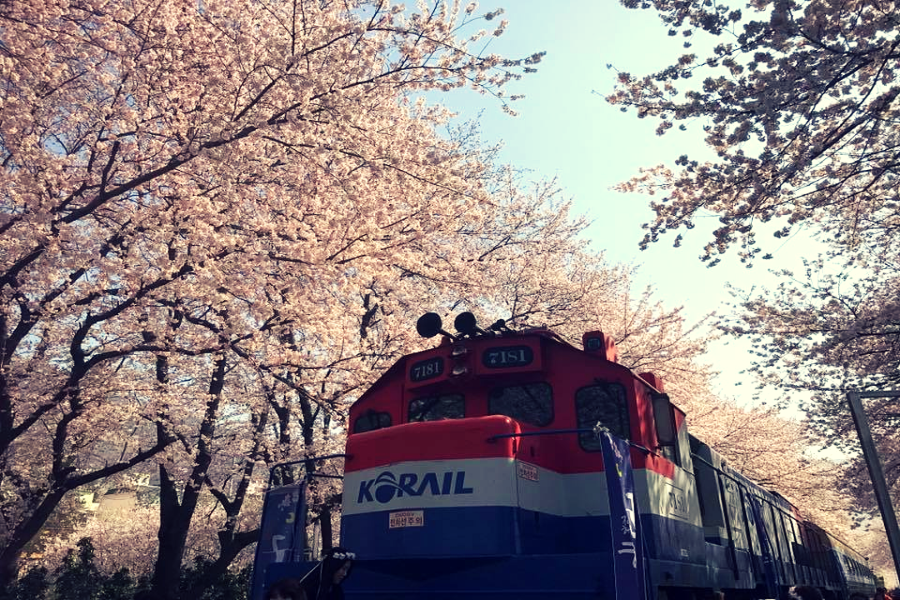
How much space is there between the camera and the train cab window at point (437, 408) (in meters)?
6.78

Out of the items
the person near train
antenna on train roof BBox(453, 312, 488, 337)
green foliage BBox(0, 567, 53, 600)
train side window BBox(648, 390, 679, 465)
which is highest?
antenna on train roof BBox(453, 312, 488, 337)

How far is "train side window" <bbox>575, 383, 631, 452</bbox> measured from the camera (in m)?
6.18

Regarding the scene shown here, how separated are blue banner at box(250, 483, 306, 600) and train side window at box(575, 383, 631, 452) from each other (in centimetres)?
320

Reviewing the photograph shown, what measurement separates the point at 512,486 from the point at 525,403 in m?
1.16

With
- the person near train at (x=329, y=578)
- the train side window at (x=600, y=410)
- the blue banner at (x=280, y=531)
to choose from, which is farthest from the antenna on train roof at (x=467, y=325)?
the person near train at (x=329, y=578)

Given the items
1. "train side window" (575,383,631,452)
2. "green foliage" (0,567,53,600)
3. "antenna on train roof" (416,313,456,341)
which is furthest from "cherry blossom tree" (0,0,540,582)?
"green foliage" (0,567,53,600)

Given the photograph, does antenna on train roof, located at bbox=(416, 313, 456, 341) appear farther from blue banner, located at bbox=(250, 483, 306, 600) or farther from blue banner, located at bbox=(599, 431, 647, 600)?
blue banner, located at bbox=(599, 431, 647, 600)

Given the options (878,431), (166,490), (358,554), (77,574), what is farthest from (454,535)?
(878,431)

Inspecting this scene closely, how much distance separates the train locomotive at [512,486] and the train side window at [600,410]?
0.01 meters

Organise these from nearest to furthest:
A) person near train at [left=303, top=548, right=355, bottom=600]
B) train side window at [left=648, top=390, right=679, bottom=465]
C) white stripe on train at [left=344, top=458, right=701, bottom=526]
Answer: person near train at [left=303, top=548, right=355, bottom=600] → white stripe on train at [left=344, top=458, right=701, bottom=526] → train side window at [left=648, top=390, right=679, bottom=465]

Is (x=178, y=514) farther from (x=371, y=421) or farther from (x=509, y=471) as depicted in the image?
(x=509, y=471)

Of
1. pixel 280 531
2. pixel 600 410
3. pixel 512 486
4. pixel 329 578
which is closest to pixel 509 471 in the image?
pixel 512 486

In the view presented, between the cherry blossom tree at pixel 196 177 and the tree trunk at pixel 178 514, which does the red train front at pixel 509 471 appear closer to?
the cherry blossom tree at pixel 196 177

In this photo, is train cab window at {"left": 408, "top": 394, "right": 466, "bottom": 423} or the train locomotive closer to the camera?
the train locomotive
